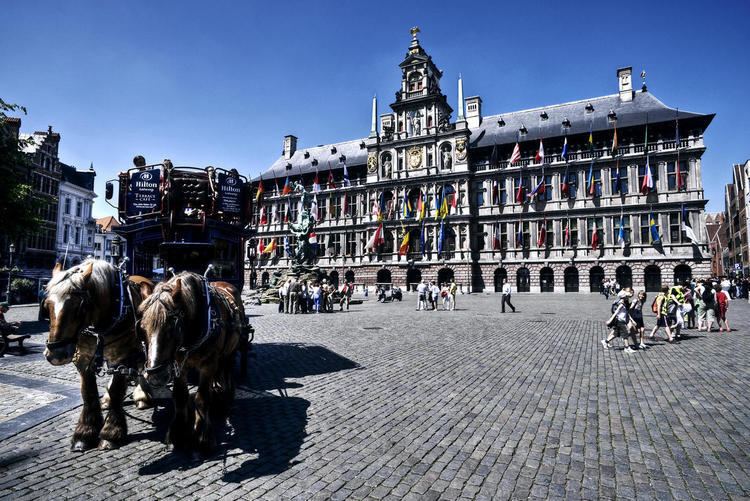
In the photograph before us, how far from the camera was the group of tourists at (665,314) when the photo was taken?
33.7 feet

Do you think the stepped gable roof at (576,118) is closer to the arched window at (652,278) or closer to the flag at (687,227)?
the flag at (687,227)

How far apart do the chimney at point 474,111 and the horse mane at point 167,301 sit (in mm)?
48605

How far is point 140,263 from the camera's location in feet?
28.6

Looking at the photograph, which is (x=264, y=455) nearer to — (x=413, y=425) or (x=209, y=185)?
(x=413, y=425)

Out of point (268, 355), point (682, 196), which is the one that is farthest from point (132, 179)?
point (682, 196)

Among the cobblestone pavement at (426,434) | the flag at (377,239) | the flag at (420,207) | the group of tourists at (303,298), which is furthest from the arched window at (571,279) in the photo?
the cobblestone pavement at (426,434)

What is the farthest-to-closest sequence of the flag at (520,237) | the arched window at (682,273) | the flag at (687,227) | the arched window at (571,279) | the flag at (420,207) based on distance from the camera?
the flag at (420,207)
the flag at (520,237)
the arched window at (571,279)
the arched window at (682,273)
the flag at (687,227)

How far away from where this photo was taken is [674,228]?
36.3 meters

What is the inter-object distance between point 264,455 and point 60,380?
17.1ft

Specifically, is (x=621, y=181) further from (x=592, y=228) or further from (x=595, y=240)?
(x=595, y=240)

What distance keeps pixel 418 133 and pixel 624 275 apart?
25.4 meters

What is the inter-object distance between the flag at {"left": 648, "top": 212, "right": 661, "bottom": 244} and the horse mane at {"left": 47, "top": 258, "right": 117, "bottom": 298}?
40.6 m

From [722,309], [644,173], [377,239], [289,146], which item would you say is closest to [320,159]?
[289,146]

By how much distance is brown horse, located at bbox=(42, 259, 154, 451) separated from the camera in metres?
3.85
